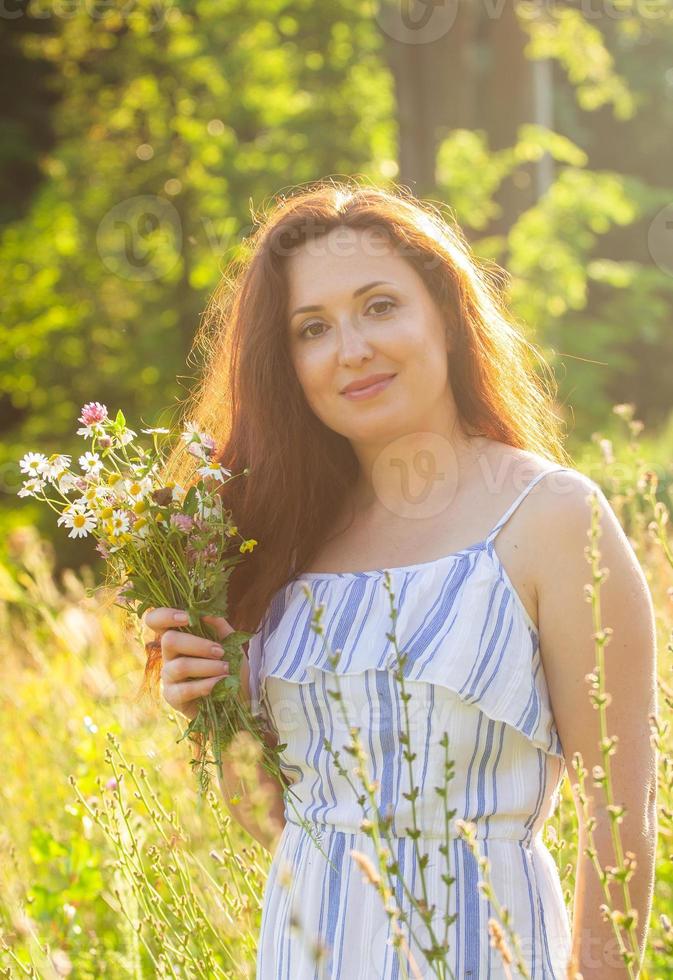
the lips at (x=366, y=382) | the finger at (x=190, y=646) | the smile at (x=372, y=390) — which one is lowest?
the finger at (x=190, y=646)

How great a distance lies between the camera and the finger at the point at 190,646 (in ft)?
5.99

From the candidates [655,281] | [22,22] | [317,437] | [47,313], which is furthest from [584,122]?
[317,437]

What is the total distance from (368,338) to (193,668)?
0.66 m

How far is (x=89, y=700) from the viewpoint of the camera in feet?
13.0

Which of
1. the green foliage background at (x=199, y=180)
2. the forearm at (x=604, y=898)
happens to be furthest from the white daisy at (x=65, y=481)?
the green foliage background at (x=199, y=180)

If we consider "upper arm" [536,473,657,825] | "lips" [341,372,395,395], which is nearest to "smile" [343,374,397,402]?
"lips" [341,372,395,395]

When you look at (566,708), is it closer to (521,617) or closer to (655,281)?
(521,617)

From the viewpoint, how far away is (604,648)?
64.1 inches

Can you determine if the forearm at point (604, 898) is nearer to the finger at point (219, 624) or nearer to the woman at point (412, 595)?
the woman at point (412, 595)

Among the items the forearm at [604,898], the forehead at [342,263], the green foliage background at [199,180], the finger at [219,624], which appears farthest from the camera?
the green foliage background at [199,180]

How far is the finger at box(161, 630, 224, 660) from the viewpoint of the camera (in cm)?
183

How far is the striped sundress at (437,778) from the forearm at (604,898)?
93 millimetres

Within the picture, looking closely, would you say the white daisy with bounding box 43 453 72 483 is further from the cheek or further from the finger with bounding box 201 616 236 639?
the cheek

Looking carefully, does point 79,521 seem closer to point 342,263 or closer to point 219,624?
point 219,624
